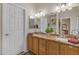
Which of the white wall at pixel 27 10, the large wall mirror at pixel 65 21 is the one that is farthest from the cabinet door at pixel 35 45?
the large wall mirror at pixel 65 21

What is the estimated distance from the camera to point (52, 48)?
6.66 ft

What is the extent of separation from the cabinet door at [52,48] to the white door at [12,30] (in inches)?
16.8

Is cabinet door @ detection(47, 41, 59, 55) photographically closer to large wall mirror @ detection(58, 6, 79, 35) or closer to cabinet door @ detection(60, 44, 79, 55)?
cabinet door @ detection(60, 44, 79, 55)

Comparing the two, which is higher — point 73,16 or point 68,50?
point 73,16

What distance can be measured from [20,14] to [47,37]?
571 mm

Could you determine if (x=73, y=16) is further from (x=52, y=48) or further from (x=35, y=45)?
(x=35, y=45)

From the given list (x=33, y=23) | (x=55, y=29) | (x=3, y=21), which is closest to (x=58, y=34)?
(x=55, y=29)

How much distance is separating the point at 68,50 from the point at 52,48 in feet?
0.84

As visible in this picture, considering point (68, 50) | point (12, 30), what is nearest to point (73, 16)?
point (68, 50)

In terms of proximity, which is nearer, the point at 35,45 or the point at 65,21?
the point at 65,21

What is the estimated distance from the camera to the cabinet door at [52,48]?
1995 millimetres

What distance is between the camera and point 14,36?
2.02m

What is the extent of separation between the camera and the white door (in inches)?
76.6

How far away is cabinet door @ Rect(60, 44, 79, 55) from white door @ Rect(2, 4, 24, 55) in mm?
635
